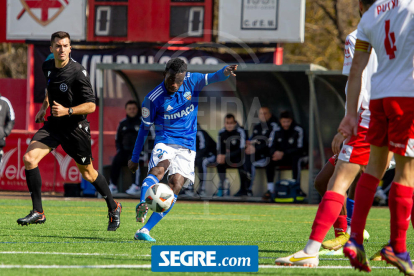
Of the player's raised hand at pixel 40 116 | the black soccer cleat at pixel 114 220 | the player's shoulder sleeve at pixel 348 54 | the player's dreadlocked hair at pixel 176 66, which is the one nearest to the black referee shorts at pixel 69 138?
the player's raised hand at pixel 40 116

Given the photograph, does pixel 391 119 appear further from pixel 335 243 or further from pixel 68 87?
pixel 68 87

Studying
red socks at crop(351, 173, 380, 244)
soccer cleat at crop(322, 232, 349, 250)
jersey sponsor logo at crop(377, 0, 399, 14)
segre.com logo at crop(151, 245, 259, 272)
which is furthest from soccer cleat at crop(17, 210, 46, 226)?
jersey sponsor logo at crop(377, 0, 399, 14)

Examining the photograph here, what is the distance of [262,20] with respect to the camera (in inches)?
649

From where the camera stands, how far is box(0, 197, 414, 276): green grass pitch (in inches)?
177

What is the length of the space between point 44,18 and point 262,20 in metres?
5.83

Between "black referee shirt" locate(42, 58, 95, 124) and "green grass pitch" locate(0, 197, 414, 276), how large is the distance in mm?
1384

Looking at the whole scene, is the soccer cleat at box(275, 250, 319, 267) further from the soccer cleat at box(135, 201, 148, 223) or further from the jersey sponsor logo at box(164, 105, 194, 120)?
the jersey sponsor logo at box(164, 105, 194, 120)

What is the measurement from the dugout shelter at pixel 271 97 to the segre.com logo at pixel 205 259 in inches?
364

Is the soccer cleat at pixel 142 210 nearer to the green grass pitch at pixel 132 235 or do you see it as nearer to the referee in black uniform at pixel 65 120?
the green grass pitch at pixel 132 235

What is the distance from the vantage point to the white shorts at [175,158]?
6523 millimetres

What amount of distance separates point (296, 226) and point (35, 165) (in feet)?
11.1

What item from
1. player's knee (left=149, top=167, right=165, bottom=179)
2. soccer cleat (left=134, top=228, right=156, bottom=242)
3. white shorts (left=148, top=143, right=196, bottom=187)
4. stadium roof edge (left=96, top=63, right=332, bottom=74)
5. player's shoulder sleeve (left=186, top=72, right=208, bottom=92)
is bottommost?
soccer cleat (left=134, top=228, right=156, bottom=242)

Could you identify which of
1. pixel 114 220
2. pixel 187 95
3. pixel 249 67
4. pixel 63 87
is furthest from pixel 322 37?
pixel 187 95

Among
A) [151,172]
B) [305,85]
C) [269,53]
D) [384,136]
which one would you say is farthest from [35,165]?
[269,53]
